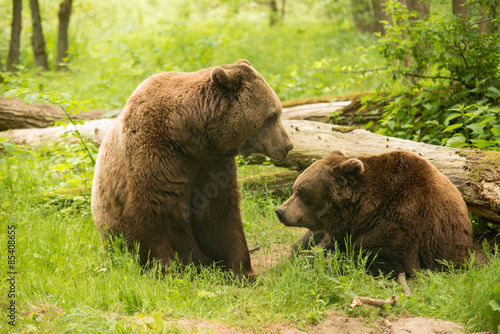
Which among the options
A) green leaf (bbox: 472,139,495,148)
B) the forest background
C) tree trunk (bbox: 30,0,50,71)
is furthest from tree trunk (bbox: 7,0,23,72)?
green leaf (bbox: 472,139,495,148)

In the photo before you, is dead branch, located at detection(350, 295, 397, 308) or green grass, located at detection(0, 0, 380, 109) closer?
dead branch, located at detection(350, 295, 397, 308)

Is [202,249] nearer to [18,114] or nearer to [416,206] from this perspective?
[416,206]

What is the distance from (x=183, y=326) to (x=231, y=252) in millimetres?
1599

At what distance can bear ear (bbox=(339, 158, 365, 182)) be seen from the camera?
466 cm

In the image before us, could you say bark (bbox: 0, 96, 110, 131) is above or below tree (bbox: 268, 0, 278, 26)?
below

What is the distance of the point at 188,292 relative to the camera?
4.02m

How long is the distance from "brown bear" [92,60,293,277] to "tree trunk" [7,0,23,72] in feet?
22.8

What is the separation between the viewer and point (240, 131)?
14.5 feet

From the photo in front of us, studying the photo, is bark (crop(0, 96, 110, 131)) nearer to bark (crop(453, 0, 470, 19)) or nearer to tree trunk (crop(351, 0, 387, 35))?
bark (crop(453, 0, 470, 19))

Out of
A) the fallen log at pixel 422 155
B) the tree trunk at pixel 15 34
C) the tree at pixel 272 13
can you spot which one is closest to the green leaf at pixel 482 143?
the fallen log at pixel 422 155

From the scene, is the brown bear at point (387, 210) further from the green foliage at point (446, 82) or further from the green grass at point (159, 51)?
the green grass at point (159, 51)

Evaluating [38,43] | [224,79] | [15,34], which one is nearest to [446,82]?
[224,79]

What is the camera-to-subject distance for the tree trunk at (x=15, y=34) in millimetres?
10023

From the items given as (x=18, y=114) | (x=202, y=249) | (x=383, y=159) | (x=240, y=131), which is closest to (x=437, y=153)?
(x=383, y=159)
